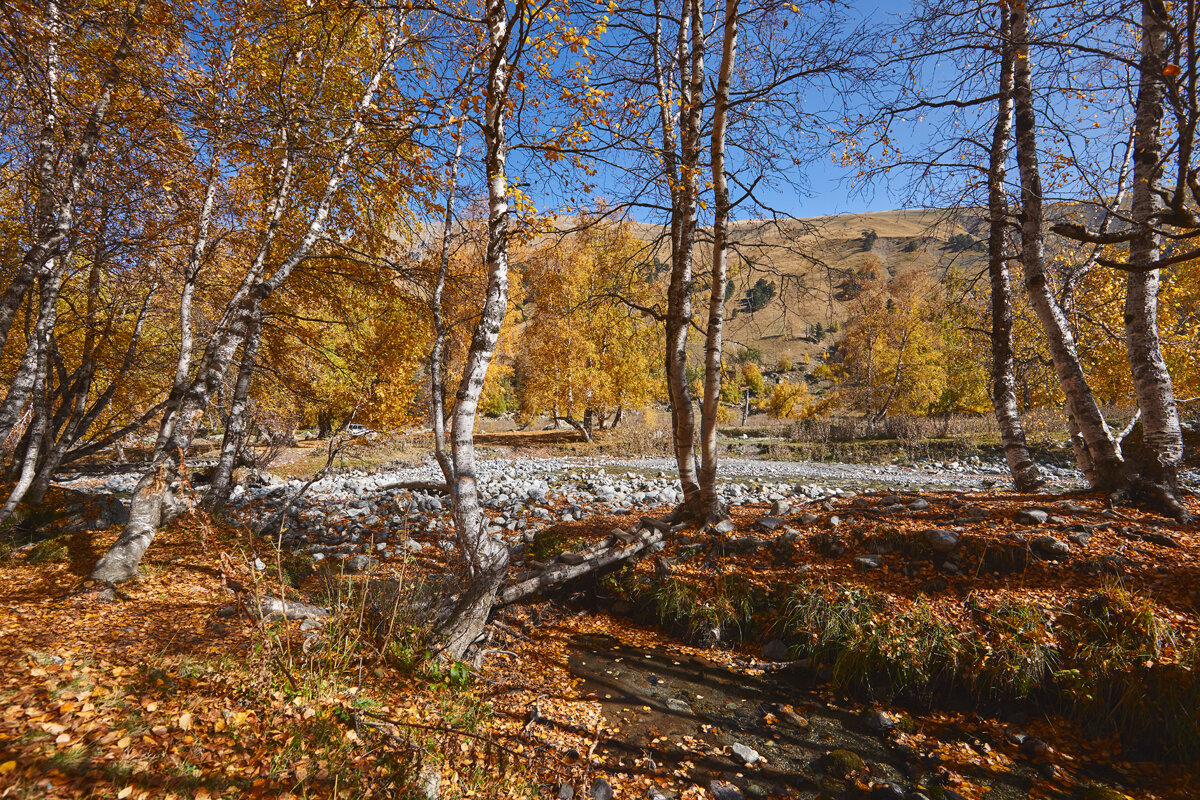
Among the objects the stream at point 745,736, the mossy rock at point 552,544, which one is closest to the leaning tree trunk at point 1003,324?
the stream at point 745,736

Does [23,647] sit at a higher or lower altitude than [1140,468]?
lower

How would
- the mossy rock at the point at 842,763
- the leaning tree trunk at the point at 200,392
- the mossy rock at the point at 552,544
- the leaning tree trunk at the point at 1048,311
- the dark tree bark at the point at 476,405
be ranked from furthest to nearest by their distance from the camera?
the mossy rock at the point at 552,544
the leaning tree trunk at the point at 1048,311
the leaning tree trunk at the point at 200,392
the dark tree bark at the point at 476,405
the mossy rock at the point at 842,763

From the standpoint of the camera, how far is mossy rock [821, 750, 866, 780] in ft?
11.1

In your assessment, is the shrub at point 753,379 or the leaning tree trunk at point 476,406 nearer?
the leaning tree trunk at point 476,406

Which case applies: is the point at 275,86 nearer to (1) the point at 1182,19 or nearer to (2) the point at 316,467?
(1) the point at 1182,19

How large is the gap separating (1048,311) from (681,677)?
6808mm

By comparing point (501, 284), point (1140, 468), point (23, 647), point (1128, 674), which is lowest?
point (1128, 674)

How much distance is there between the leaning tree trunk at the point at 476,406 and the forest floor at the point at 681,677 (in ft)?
1.29

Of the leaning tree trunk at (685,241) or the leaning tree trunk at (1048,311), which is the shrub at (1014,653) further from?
the leaning tree trunk at (685,241)

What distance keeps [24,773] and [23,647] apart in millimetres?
1730

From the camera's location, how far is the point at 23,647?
2.92 m

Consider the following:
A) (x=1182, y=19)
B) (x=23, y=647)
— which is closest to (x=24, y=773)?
(x=23, y=647)

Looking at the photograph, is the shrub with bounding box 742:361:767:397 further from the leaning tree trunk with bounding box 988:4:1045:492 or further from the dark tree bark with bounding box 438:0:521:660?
the dark tree bark with bounding box 438:0:521:660

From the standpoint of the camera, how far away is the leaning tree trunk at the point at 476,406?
4094mm
